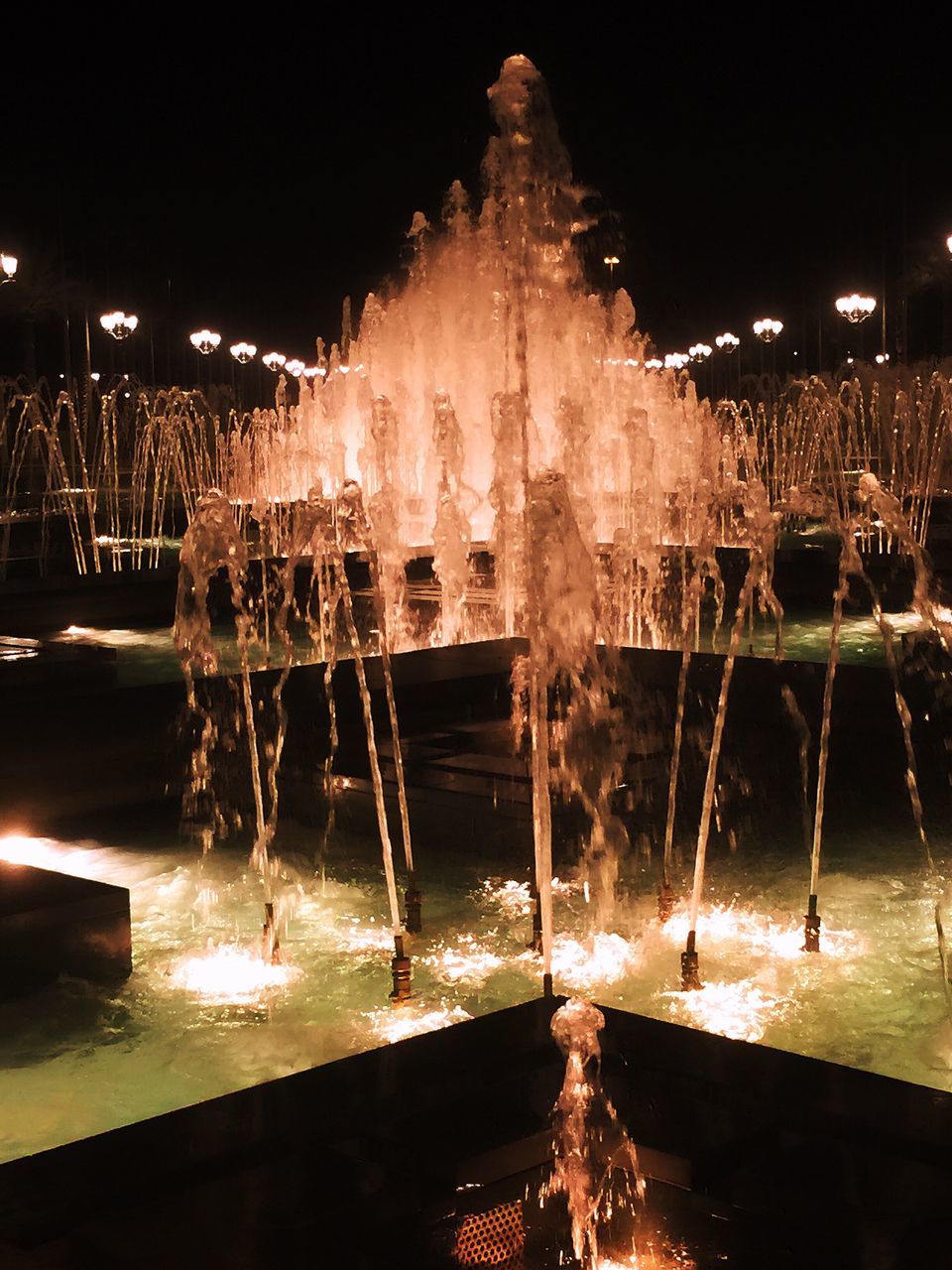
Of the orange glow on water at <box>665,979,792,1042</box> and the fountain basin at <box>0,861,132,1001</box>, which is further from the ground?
the fountain basin at <box>0,861,132,1001</box>

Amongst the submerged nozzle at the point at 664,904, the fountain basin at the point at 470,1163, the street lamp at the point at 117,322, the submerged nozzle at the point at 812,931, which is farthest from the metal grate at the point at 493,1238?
the street lamp at the point at 117,322

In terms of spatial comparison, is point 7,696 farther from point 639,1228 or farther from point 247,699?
point 639,1228

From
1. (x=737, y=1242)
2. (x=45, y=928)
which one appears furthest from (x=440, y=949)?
(x=737, y=1242)

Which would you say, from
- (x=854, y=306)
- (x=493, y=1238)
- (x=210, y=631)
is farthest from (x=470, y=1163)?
(x=854, y=306)

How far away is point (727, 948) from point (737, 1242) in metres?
2.41

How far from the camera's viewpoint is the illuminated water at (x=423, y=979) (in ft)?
12.4

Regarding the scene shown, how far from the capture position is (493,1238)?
2322 mm

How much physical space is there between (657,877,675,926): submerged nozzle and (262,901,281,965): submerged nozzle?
1.25m

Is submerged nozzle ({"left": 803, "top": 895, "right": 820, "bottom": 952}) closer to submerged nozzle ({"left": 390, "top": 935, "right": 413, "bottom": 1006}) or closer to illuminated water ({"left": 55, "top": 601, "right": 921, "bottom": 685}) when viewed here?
submerged nozzle ({"left": 390, "top": 935, "right": 413, "bottom": 1006})

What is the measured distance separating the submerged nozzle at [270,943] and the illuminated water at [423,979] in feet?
0.26

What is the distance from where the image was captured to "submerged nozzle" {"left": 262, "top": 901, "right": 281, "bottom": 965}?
182 inches

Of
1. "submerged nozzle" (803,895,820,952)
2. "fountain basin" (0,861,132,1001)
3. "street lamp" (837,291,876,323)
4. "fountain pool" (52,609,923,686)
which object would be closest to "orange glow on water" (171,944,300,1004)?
"fountain basin" (0,861,132,1001)

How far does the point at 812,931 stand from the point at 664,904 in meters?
0.55

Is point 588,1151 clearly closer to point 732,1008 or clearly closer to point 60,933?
point 732,1008
